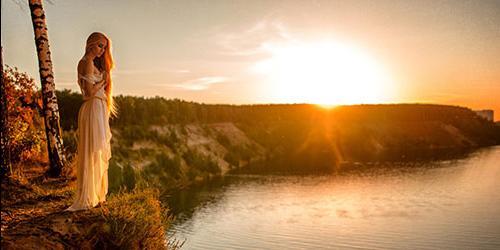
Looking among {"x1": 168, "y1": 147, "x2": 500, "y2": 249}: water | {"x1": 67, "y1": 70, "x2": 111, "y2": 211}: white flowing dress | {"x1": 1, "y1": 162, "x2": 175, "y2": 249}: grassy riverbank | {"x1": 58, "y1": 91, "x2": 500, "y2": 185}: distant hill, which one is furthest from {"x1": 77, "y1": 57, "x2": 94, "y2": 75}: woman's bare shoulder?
{"x1": 58, "y1": 91, "x2": 500, "y2": 185}: distant hill

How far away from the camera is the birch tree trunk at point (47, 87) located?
13891 millimetres

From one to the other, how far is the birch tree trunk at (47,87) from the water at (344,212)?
1353 cm

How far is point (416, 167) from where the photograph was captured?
194 ft

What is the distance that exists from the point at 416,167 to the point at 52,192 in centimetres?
5376

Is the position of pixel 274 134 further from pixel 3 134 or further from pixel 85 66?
pixel 85 66

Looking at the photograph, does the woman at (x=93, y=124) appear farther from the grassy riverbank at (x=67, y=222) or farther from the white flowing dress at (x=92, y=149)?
the grassy riverbank at (x=67, y=222)

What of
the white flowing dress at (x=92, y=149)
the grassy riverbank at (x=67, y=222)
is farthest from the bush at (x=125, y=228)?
the white flowing dress at (x=92, y=149)

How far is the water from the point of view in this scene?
27.1 metres

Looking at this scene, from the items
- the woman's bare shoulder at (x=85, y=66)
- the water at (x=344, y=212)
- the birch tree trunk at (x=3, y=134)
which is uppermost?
the woman's bare shoulder at (x=85, y=66)

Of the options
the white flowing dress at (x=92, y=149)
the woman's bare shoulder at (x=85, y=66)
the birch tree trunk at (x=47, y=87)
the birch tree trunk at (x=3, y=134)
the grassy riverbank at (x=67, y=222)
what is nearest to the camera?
the grassy riverbank at (x=67, y=222)

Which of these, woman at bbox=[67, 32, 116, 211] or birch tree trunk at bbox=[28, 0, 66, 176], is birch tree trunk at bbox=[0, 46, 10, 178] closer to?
birch tree trunk at bbox=[28, 0, 66, 176]

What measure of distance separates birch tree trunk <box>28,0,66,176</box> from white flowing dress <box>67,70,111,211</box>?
184 inches

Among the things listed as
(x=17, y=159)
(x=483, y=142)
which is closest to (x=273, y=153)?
(x=483, y=142)

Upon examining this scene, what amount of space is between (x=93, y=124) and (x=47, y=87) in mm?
5223
